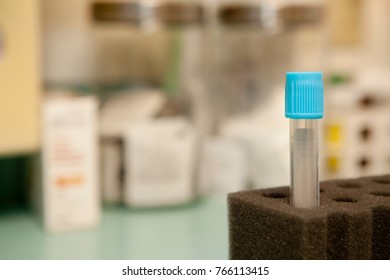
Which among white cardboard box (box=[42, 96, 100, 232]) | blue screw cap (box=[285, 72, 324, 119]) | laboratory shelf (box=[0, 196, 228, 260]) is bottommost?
laboratory shelf (box=[0, 196, 228, 260])

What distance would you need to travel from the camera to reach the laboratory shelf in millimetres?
610

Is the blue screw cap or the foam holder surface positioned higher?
the blue screw cap

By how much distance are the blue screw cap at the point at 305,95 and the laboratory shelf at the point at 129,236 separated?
174 millimetres

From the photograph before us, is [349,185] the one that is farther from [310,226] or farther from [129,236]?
[129,236]

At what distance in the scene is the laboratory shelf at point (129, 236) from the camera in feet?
2.00

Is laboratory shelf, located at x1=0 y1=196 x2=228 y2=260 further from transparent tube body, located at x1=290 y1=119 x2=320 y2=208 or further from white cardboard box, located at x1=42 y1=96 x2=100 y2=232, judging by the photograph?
transparent tube body, located at x1=290 y1=119 x2=320 y2=208

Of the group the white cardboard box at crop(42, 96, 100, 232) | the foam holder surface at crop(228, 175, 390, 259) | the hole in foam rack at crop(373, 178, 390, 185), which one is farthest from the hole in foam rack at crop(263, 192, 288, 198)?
the white cardboard box at crop(42, 96, 100, 232)

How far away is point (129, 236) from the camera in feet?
2.32

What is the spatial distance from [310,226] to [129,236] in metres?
0.38

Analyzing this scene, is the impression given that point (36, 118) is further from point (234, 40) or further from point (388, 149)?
point (388, 149)

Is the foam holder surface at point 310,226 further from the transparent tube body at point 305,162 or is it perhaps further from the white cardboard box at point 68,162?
the white cardboard box at point 68,162

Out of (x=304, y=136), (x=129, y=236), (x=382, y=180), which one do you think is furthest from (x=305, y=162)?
(x=129, y=236)

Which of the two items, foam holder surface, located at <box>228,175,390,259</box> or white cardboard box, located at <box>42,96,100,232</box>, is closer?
foam holder surface, located at <box>228,175,390,259</box>
